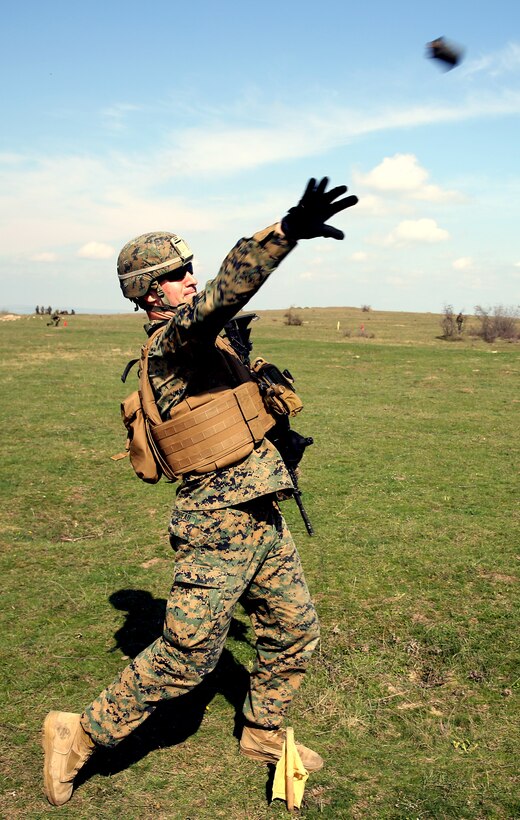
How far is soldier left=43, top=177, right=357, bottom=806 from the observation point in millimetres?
3301

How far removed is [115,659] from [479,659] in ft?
7.13

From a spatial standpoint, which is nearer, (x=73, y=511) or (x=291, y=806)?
(x=291, y=806)

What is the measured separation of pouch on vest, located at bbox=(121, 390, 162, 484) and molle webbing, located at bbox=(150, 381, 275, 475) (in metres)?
0.09

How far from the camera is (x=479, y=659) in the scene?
14.9 feet

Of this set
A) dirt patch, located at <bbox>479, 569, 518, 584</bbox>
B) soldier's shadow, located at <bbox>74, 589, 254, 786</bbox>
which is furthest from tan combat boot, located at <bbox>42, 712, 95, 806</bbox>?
dirt patch, located at <bbox>479, 569, 518, 584</bbox>

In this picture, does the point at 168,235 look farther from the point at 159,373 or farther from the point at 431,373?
the point at 431,373

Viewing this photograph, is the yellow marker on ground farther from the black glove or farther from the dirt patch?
the dirt patch

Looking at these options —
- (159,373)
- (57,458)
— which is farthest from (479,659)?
(57,458)

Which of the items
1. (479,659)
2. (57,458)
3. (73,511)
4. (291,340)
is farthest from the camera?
(291,340)

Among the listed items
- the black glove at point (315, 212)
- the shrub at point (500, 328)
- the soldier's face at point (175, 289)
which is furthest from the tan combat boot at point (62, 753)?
the shrub at point (500, 328)

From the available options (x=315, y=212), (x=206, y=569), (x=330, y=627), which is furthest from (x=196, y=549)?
(x=330, y=627)

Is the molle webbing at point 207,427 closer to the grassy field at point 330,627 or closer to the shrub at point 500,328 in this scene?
the grassy field at point 330,627

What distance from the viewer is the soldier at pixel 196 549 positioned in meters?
3.30

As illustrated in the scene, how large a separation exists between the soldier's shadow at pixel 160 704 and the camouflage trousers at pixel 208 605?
42 cm
